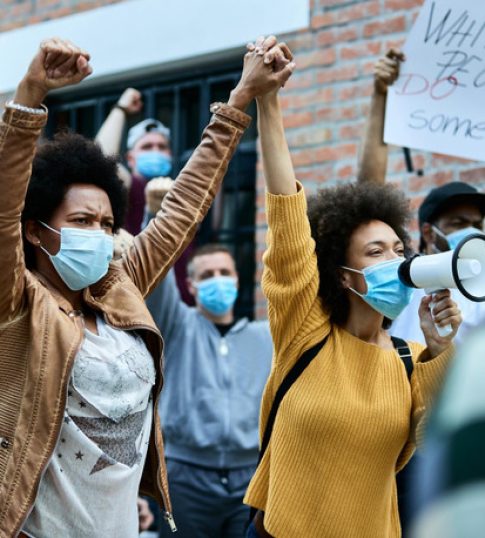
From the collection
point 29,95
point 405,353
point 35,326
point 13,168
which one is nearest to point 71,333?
point 35,326

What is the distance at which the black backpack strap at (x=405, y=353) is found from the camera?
274 centimetres

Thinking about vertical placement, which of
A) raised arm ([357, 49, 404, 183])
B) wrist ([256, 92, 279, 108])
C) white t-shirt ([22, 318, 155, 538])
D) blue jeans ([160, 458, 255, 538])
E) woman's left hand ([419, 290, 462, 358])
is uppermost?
raised arm ([357, 49, 404, 183])

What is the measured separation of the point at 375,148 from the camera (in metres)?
3.76

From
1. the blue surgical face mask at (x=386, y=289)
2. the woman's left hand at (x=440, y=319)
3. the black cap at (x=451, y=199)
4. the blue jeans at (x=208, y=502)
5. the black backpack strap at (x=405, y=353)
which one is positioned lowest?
the blue jeans at (x=208, y=502)

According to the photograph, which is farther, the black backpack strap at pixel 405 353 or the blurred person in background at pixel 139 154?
the blurred person in background at pixel 139 154

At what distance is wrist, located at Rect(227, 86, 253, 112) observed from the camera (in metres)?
2.75

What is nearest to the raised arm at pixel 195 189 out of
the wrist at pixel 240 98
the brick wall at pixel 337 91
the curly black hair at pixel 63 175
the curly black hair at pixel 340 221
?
the wrist at pixel 240 98

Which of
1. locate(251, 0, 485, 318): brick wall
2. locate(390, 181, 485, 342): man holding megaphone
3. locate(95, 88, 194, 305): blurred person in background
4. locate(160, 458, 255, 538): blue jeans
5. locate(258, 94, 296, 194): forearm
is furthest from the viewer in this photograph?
locate(95, 88, 194, 305): blurred person in background

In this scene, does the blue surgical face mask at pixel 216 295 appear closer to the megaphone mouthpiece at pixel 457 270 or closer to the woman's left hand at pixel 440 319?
the woman's left hand at pixel 440 319

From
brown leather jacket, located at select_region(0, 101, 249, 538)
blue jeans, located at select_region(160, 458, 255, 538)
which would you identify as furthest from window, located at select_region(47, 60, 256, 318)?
brown leather jacket, located at select_region(0, 101, 249, 538)

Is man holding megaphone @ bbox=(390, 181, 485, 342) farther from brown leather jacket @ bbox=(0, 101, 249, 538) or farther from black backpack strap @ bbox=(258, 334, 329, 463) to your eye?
brown leather jacket @ bbox=(0, 101, 249, 538)

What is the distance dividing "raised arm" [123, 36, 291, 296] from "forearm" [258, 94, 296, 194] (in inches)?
2.1

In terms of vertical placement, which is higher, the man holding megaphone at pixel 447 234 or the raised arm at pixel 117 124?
the raised arm at pixel 117 124

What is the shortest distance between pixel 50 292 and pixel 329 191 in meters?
1.00
